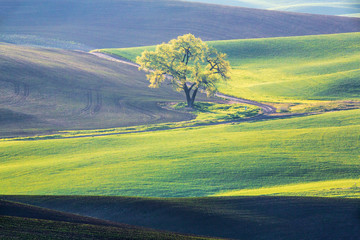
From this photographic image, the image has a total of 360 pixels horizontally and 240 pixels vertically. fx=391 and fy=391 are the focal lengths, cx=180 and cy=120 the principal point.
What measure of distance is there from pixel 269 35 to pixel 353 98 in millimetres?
59765

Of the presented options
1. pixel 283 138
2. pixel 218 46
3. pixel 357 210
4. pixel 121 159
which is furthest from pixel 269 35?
pixel 357 210

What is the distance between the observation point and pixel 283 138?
3425 centimetres

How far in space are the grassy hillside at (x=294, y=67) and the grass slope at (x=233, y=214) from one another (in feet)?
126

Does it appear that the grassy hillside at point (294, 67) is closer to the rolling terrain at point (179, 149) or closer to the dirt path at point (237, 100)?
the rolling terrain at point (179, 149)

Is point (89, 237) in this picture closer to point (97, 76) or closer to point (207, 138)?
point (207, 138)

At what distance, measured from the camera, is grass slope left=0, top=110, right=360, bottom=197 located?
24172 mm

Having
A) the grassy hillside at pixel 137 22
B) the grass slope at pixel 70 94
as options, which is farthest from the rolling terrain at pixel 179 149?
the grassy hillside at pixel 137 22

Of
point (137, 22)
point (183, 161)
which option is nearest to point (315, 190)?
point (183, 161)

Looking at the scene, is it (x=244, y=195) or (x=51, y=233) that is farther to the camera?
(x=244, y=195)

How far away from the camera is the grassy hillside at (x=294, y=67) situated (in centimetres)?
5981

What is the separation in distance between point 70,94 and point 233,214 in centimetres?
4093

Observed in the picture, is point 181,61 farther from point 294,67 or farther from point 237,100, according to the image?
point 294,67

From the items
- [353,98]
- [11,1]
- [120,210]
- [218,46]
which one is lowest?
[120,210]

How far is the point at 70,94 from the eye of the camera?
180 ft
